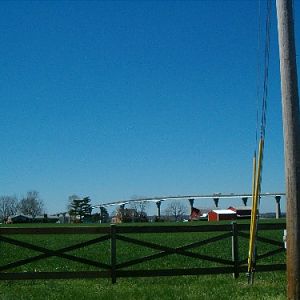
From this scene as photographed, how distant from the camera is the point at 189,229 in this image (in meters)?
13.7

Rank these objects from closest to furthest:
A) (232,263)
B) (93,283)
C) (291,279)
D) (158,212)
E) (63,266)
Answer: (291,279)
(93,283)
(232,263)
(63,266)
(158,212)

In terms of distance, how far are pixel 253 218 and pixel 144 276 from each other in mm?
3578

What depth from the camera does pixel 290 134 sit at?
897cm

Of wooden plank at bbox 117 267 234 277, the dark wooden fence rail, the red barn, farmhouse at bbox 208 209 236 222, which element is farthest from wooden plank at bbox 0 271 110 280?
the red barn

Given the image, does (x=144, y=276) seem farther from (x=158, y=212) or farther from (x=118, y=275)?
(x=158, y=212)

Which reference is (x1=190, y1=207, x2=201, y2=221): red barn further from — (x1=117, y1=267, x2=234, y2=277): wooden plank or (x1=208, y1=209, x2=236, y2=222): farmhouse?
(x1=117, y1=267, x2=234, y2=277): wooden plank

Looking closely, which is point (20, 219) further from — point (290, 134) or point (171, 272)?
point (290, 134)

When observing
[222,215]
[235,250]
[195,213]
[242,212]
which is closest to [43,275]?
[235,250]

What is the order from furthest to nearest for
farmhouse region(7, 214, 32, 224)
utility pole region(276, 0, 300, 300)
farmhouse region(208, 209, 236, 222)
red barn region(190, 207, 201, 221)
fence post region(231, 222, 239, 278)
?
red barn region(190, 207, 201, 221), farmhouse region(7, 214, 32, 224), farmhouse region(208, 209, 236, 222), fence post region(231, 222, 239, 278), utility pole region(276, 0, 300, 300)

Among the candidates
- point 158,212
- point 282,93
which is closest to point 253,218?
point 282,93

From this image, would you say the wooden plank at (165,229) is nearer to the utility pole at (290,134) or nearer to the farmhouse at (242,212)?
the utility pole at (290,134)

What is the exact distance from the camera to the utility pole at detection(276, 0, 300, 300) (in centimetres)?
886

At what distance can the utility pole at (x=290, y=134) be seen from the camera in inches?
349

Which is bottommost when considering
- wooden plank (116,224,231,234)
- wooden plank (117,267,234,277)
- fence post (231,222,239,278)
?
wooden plank (117,267,234,277)
